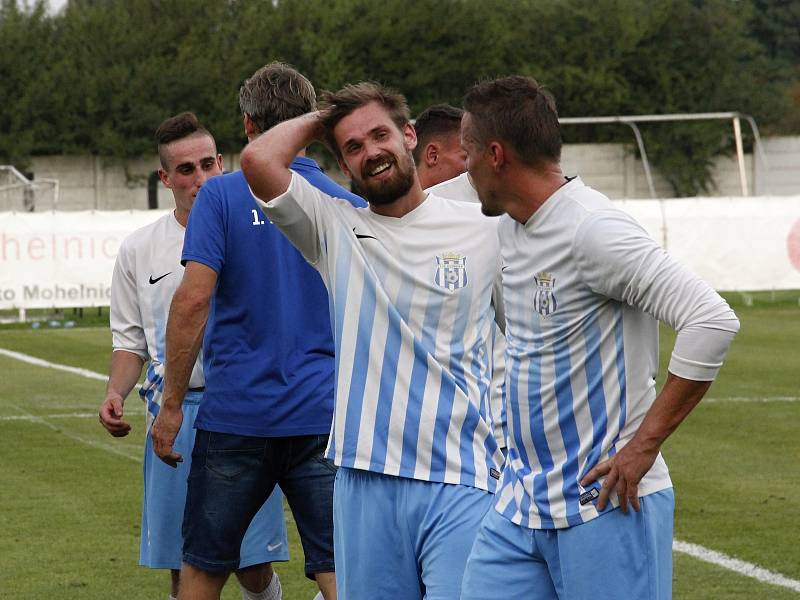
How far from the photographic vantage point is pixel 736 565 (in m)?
7.56

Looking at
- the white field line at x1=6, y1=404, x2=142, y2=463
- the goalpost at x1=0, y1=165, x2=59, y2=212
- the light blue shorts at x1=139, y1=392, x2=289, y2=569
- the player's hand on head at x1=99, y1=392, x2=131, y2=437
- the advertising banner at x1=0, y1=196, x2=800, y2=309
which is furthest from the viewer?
the goalpost at x1=0, y1=165, x2=59, y2=212

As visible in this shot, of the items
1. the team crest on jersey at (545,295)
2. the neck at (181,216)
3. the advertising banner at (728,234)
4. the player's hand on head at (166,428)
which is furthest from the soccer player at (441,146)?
the advertising banner at (728,234)

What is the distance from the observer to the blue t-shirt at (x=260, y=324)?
16.7 ft

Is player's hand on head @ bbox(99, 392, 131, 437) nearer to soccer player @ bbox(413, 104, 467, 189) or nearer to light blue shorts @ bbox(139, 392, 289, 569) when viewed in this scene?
light blue shorts @ bbox(139, 392, 289, 569)

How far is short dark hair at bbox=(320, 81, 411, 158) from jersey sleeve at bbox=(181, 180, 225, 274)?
652 millimetres

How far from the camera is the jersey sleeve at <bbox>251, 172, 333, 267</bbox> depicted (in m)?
4.48

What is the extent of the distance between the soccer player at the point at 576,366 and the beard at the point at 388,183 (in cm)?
39

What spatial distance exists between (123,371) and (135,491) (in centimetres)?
392

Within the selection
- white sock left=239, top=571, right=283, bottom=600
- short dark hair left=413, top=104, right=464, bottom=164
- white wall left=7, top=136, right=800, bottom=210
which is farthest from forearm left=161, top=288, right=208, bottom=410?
white wall left=7, top=136, right=800, bottom=210

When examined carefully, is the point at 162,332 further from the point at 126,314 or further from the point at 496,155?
the point at 496,155

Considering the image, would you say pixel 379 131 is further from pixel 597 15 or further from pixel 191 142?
pixel 597 15

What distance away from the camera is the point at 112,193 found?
152 ft

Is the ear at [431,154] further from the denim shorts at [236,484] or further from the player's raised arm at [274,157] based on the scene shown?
the player's raised arm at [274,157]

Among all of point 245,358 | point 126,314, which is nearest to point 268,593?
point 126,314
